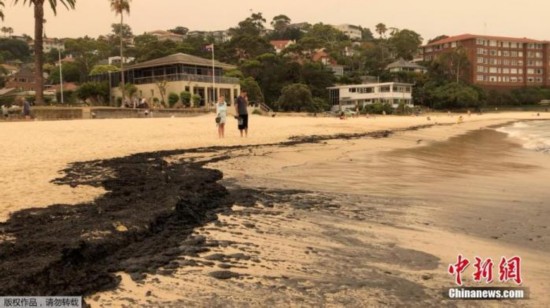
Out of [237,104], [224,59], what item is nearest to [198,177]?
[237,104]

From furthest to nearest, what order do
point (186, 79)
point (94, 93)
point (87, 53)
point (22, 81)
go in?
point (87, 53) → point (22, 81) → point (94, 93) → point (186, 79)

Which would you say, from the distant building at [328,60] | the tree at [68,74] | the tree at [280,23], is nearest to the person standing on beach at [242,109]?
the tree at [68,74]

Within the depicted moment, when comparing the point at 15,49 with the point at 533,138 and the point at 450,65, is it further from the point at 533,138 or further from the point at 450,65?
the point at 533,138

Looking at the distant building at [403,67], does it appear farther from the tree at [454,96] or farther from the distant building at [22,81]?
the distant building at [22,81]

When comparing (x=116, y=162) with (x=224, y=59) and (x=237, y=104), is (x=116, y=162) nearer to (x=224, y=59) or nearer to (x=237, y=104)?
(x=237, y=104)

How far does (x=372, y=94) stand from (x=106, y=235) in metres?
72.2

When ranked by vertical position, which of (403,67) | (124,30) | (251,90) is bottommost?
(251,90)

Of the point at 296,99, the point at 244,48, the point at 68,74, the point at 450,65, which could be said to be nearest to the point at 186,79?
the point at 296,99

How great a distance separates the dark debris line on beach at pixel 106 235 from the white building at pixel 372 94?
6823cm

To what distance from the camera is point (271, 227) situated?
485 cm

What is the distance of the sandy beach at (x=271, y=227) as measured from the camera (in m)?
3.21

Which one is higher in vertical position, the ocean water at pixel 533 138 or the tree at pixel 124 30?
the tree at pixel 124 30

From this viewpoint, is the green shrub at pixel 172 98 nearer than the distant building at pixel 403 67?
Yes

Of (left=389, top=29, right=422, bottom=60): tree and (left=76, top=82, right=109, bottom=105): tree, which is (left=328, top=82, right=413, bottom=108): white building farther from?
(left=76, top=82, right=109, bottom=105): tree
